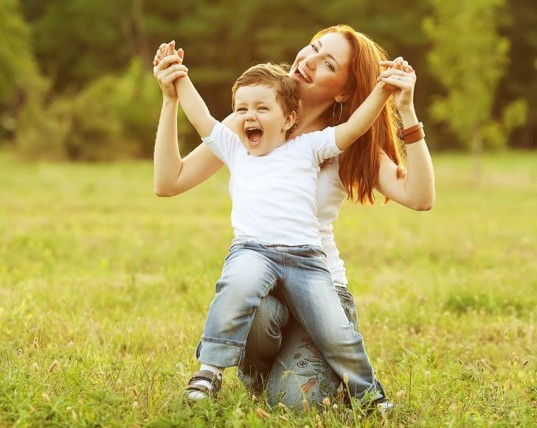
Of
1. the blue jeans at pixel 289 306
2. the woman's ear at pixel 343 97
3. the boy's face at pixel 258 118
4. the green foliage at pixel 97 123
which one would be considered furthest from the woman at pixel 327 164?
the green foliage at pixel 97 123

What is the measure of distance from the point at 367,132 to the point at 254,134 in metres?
0.52

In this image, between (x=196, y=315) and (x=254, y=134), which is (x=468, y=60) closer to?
(x=196, y=315)

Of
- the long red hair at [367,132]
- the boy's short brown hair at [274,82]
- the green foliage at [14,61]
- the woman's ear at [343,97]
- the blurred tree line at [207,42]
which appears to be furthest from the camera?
the blurred tree line at [207,42]

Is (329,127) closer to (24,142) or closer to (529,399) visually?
(529,399)

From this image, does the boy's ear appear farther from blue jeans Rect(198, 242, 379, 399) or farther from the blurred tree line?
the blurred tree line

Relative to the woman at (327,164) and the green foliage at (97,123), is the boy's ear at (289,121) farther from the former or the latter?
the green foliage at (97,123)

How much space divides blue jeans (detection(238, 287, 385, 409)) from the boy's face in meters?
0.65

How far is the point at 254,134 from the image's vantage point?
140 inches

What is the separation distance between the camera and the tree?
2098cm

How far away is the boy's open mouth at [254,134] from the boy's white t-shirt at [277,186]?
0.07 metres

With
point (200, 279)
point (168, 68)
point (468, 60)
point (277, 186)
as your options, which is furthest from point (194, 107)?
point (468, 60)

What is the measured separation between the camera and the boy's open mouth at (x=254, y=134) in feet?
11.6

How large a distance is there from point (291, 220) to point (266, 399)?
734 millimetres

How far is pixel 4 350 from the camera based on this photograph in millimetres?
3988
